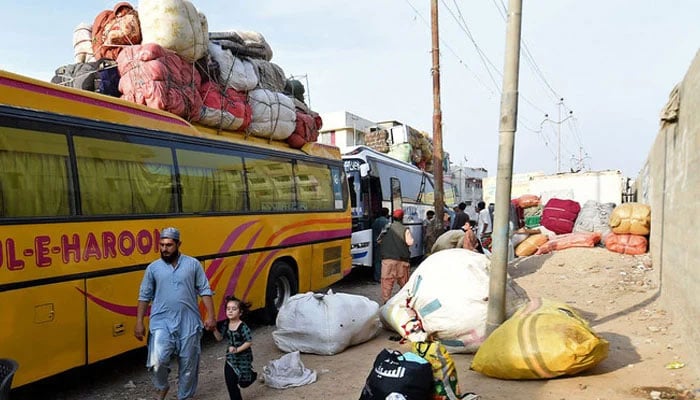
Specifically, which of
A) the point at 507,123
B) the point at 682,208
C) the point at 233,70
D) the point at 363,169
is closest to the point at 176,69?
the point at 233,70

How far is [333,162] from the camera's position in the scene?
407 inches

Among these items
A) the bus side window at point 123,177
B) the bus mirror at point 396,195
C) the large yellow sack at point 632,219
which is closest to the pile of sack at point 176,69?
the bus side window at point 123,177

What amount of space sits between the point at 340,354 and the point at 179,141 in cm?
310

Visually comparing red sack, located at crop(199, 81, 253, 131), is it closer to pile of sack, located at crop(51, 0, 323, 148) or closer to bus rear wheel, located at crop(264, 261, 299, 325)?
pile of sack, located at crop(51, 0, 323, 148)

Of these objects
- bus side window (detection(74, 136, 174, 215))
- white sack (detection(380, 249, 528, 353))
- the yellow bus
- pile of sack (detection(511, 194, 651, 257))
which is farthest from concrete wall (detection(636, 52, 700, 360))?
bus side window (detection(74, 136, 174, 215))

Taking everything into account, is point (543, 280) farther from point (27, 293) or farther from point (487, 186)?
point (487, 186)

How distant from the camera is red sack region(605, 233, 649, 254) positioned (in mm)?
11633

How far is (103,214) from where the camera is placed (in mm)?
5277

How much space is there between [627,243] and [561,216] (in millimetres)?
4169

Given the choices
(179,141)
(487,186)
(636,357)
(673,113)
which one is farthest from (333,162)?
(487,186)

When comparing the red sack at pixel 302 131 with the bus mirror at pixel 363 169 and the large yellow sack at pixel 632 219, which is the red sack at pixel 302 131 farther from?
the large yellow sack at pixel 632 219

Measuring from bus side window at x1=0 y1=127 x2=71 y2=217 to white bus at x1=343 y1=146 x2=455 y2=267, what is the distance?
7.95 m

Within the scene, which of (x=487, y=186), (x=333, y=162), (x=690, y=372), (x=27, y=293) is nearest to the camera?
(x=27, y=293)

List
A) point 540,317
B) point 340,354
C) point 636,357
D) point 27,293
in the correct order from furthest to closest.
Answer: point 340,354
point 636,357
point 540,317
point 27,293
